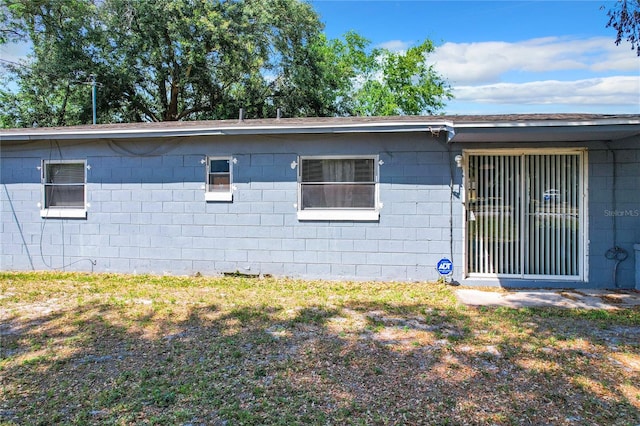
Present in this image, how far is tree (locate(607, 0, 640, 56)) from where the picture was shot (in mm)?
5926

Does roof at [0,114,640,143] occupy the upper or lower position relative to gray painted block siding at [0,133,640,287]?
upper

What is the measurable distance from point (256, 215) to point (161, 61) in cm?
1329

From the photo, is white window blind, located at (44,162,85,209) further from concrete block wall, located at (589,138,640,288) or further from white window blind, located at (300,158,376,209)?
concrete block wall, located at (589,138,640,288)

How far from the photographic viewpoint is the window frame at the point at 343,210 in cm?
746

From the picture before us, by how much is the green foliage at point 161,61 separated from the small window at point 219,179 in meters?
10.8

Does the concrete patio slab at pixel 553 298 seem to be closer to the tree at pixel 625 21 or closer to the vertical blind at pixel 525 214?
the vertical blind at pixel 525 214

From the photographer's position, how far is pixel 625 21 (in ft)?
19.6

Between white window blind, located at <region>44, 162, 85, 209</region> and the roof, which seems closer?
the roof

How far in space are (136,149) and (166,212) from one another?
129cm

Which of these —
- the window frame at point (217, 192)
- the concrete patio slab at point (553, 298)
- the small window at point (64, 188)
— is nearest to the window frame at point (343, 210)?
the window frame at point (217, 192)

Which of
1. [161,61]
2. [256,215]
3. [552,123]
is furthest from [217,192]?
[161,61]

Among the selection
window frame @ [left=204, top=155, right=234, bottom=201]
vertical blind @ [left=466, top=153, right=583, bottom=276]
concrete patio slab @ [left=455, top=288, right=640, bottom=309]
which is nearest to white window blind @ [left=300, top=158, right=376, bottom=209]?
window frame @ [left=204, top=155, right=234, bottom=201]

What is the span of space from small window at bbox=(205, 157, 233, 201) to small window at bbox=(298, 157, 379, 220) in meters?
1.27

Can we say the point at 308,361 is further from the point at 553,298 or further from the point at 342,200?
the point at 553,298
